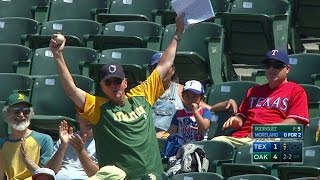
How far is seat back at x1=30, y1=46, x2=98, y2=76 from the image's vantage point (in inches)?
488

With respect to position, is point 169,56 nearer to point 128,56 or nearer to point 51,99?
point 51,99

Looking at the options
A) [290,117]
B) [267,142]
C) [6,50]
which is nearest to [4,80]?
[6,50]

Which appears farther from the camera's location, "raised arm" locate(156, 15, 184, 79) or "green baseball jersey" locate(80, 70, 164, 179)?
"raised arm" locate(156, 15, 184, 79)

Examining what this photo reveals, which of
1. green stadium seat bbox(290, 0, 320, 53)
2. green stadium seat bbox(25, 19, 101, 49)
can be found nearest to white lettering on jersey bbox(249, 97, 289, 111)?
green stadium seat bbox(290, 0, 320, 53)

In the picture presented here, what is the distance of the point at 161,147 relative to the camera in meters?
10.9

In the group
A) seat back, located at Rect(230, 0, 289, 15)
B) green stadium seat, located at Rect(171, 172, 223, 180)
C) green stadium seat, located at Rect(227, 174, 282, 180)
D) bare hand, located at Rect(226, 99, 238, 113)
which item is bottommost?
green stadium seat, located at Rect(171, 172, 223, 180)


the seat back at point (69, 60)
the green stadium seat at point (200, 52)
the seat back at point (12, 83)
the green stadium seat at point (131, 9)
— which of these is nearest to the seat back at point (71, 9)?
the green stadium seat at point (131, 9)

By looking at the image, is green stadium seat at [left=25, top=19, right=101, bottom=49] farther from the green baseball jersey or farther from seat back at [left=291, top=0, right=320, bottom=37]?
the green baseball jersey

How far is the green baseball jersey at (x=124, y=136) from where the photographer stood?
9141 mm

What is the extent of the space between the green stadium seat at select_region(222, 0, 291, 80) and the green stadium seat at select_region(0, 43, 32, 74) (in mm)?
1971

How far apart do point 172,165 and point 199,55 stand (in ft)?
7.55

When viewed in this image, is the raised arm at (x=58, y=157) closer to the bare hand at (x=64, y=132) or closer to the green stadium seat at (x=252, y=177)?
the bare hand at (x=64, y=132)

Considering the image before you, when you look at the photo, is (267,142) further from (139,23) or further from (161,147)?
(139,23)

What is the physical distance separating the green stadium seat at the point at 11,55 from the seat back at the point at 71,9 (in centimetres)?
111
